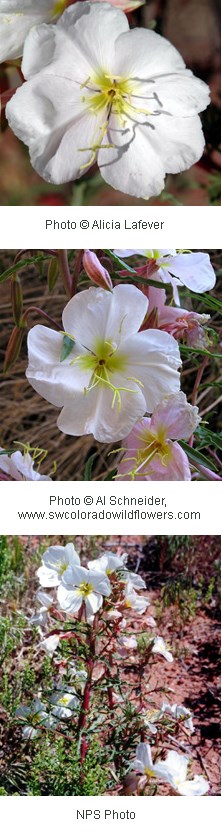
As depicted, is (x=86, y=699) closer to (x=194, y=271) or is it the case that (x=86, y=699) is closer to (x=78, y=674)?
(x=78, y=674)

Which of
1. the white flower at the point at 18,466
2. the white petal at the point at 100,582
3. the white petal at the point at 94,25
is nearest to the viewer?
the white petal at the point at 94,25

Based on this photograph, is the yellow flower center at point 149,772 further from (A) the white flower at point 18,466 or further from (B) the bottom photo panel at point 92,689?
(A) the white flower at point 18,466

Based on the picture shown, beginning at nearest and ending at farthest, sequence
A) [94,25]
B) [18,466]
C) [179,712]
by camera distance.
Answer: [94,25] → [18,466] → [179,712]

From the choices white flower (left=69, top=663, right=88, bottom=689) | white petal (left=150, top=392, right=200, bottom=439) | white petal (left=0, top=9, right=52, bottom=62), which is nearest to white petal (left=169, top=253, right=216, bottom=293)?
white petal (left=150, top=392, right=200, bottom=439)

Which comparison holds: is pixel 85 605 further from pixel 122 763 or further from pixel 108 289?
pixel 108 289

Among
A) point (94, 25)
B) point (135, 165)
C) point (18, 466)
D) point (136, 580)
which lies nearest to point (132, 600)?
point (136, 580)

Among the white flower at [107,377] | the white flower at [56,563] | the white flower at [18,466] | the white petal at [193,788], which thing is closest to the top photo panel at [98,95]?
the white flower at [107,377]
